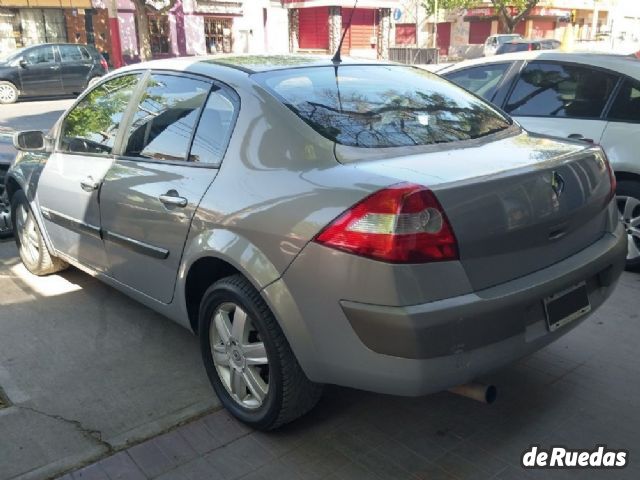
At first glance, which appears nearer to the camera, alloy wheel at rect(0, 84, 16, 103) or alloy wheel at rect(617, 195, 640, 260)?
alloy wheel at rect(617, 195, 640, 260)

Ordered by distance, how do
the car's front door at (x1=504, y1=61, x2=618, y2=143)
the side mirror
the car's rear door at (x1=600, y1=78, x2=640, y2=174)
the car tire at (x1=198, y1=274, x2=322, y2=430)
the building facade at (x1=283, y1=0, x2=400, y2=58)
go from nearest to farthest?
1. the car tire at (x1=198, y1=274, x2=322, y2=430)
2. the side mirror
3. the car's rear door at (x1=600, y1=78, x2=640, y2=174)
4. the car's front door at (x1=504, y1=61, x2=618, y2=143)
5. the building facade at (x1=283, y1=0, x2=400, y2=58)

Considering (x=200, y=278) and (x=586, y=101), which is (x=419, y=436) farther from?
(x=586, y=101)

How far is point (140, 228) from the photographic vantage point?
3.19m

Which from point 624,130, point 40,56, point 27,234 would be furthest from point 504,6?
point 27,234

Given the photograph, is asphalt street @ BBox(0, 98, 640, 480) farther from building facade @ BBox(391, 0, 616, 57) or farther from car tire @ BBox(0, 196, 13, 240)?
building facade @ BBox(391, 0, 616, 57)

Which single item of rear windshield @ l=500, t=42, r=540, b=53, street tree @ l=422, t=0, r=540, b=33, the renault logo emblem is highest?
street tree @ l=422, t=0, r=540, b=33

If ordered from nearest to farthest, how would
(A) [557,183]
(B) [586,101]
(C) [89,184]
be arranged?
(A) [557,183] < (C) [89,184] < (B) [586,101]

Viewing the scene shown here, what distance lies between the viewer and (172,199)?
2936 millimetres

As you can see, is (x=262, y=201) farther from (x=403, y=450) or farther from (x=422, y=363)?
(x=403, y=450)

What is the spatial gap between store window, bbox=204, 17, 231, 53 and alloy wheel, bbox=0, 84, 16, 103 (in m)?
16.3

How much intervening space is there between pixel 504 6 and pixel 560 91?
36.6m

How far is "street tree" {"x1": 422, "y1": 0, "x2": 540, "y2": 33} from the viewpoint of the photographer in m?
37.6

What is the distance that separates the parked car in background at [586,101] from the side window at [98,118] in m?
3.06

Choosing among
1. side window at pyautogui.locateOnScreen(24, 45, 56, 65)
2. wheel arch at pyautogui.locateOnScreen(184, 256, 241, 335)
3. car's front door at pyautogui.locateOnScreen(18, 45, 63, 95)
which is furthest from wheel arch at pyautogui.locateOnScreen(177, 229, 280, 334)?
side window at pyautogui.locateOnScreen(24, 45, 56, 65)
